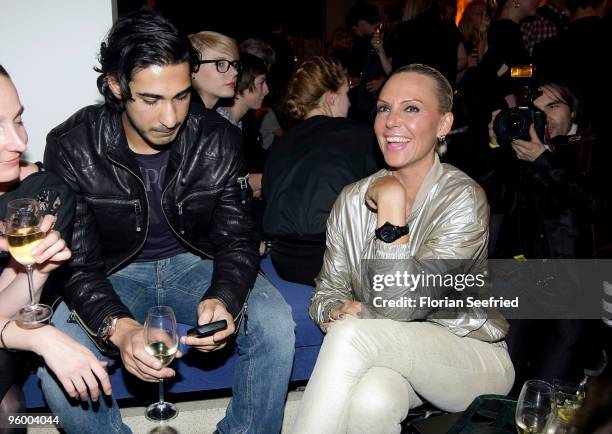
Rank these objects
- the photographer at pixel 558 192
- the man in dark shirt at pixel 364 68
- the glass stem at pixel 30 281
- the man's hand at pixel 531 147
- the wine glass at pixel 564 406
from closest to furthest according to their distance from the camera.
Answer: the wine glass at pixel 564 406 < the glass stem at pixel 30 281 < the photographer at pixel 558 192 < the man's hand at pixel 531 147 < the man in dark shirt at pixel 364 68

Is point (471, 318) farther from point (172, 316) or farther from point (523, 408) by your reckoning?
point (172, 316)

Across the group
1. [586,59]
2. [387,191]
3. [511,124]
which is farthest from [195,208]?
[586,59]

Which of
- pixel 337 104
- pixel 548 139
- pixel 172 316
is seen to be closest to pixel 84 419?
pixel 172 316

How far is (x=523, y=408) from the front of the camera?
1717 mm

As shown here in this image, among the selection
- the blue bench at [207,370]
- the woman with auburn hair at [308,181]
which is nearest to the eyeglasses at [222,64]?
the woman with auburn hair at [308,181]

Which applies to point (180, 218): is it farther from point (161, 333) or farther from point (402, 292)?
point (402, 292)

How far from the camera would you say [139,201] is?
8.02ft

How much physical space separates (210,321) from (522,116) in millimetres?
1798

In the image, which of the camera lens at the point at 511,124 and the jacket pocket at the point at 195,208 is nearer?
the jacket pocket at the point at 195,208

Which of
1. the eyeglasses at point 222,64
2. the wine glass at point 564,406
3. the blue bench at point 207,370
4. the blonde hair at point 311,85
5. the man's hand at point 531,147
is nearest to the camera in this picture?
the wine glass at point 564,406

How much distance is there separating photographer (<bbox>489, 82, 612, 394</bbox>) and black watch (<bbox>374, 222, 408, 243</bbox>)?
892mm

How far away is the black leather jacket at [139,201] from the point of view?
2.34m

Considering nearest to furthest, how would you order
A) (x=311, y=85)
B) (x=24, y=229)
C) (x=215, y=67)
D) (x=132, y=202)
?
(x=24, y=229)
(x=132, y=202)
(x=311, y=85)
(x=215, y=67)

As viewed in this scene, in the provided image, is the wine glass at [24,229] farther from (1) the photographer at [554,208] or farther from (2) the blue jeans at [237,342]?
(1) the photographer at [554,208]
